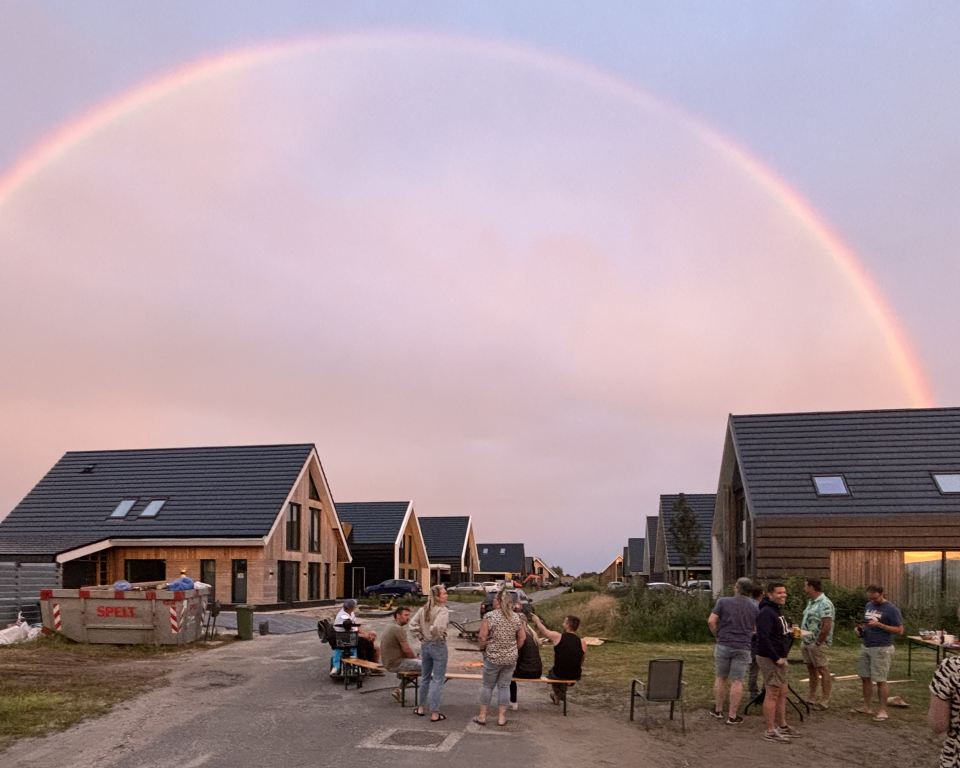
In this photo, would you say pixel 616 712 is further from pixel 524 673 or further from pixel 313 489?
pixel 313 489

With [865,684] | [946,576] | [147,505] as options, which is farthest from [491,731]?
[147,505]

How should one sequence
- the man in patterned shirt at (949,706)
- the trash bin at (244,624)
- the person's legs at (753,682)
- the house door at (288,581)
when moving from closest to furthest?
the man in patterned shirt at (949,706) < the person's legs at (753,682) < the trash bin at (244,624) < the house door at (288,581)

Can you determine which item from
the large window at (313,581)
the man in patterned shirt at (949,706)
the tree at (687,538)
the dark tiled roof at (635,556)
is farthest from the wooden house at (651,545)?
the man in patterned shirt at (949,706)

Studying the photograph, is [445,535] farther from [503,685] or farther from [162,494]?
[503,685]

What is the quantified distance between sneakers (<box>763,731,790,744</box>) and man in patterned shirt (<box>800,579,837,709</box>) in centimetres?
170

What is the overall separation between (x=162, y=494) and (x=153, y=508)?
111 cm

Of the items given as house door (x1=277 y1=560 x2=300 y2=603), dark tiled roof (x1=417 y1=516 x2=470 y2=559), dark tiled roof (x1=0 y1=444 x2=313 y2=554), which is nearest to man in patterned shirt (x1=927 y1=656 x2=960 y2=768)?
dark tiled roof (x1=0 y1=444 x2=313 y2=554)

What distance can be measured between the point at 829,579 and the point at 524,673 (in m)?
14.9

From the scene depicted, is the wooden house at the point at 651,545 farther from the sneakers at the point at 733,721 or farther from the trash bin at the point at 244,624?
the sneakers at the point at 733,721

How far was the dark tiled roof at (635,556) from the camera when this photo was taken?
8200 centimetres

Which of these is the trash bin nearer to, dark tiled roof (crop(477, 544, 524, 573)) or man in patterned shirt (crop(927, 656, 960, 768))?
man in patterned shirt (crop(927, 656, 960, 768))

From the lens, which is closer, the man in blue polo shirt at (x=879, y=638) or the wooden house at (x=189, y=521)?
the man in blue polo shirt at (x=879, y=638)

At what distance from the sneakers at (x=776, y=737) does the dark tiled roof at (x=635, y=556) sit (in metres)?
72.1

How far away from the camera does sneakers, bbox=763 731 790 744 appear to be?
10.4m
